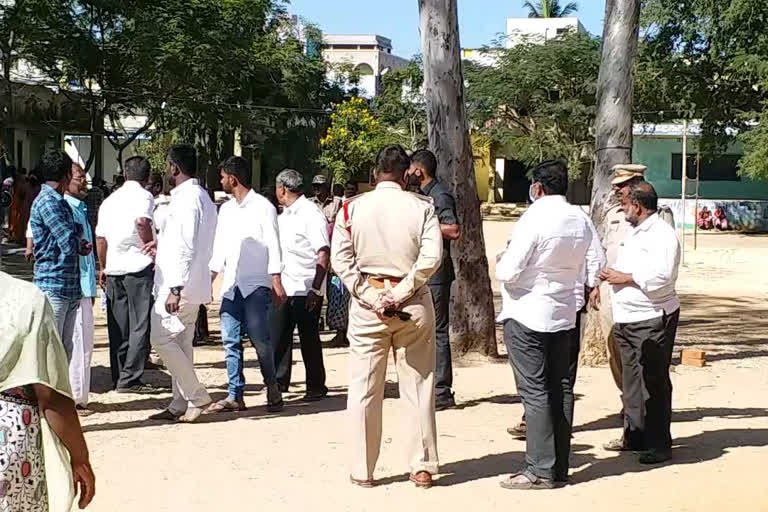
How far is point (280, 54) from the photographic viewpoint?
1863 inches

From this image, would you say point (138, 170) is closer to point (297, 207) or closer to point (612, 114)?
point (297, 207)

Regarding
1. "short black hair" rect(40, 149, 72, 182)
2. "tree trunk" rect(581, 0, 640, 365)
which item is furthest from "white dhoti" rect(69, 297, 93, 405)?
"tree trunk" rect(581, 0, 640, 365)

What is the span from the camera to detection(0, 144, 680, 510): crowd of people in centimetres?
639

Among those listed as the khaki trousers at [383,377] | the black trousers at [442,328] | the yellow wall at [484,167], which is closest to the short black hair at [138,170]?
the black trousers at [442,328]

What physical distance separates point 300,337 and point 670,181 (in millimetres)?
41529

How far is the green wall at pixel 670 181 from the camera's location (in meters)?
47.6

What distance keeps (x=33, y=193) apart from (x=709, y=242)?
79.1ft

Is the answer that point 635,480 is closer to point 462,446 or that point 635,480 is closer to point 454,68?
point 462,446

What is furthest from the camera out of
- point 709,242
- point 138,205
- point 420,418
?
point 709,242

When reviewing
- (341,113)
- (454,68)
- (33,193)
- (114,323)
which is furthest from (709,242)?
(114,323)

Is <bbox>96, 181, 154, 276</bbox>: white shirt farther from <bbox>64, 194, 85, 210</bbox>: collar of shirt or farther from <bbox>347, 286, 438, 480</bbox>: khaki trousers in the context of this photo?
<bbox>347, 286, 438, 480</bbox>: khaki trousers

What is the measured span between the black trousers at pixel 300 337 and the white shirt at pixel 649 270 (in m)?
2.93

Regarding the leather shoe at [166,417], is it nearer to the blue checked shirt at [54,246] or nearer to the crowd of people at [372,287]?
the crowd of people at [372,287]

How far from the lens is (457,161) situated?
11055mm
